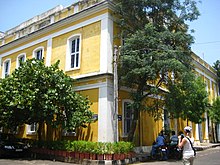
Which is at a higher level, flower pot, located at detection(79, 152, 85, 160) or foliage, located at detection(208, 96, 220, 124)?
foliage, located at detection(208, 96, 220, 124)

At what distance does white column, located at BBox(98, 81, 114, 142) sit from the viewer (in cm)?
1452

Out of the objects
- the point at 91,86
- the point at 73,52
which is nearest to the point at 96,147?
the point at 91,86

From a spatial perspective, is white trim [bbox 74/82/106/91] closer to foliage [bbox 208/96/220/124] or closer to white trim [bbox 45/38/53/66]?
white trim [bbox 45/38/53/66]

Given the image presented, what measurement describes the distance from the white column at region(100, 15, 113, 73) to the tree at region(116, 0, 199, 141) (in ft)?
2.57

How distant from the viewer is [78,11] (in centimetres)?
1808

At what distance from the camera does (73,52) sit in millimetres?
18156

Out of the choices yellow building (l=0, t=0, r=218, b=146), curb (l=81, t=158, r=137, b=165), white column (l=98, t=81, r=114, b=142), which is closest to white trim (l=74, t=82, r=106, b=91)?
yellow building (l=0, t=0, r=218, b=146)

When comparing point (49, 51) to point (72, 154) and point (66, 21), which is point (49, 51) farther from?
point (72, 154)

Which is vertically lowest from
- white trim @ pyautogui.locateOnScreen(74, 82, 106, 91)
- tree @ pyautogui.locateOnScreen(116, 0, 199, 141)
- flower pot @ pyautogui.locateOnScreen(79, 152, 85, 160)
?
flower pot @ pyautogui.locateOnScreen(79, 152, 85, 160)

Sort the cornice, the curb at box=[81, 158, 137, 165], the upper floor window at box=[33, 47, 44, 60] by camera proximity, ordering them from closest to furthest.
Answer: the curb at box=[81, 158, 137, 165]
the cornice
the upper floor window at box=[33, 47, 44, 60]

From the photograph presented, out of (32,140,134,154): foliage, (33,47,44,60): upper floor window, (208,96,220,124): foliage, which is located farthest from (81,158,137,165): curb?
(208,96,220,124): foliage

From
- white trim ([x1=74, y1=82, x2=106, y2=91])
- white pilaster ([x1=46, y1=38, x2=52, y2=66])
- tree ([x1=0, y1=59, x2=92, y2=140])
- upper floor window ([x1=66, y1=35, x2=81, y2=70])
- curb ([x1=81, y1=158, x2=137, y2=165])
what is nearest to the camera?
curb ([x1=81, y1=158, x2=137, y2=165])

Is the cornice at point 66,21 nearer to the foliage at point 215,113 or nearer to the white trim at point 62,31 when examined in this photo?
the white trim at point 62,31

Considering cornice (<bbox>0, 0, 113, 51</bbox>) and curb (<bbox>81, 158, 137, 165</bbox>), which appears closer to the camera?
curb (<bbox>81, 158, 137, 165</bbox>)
